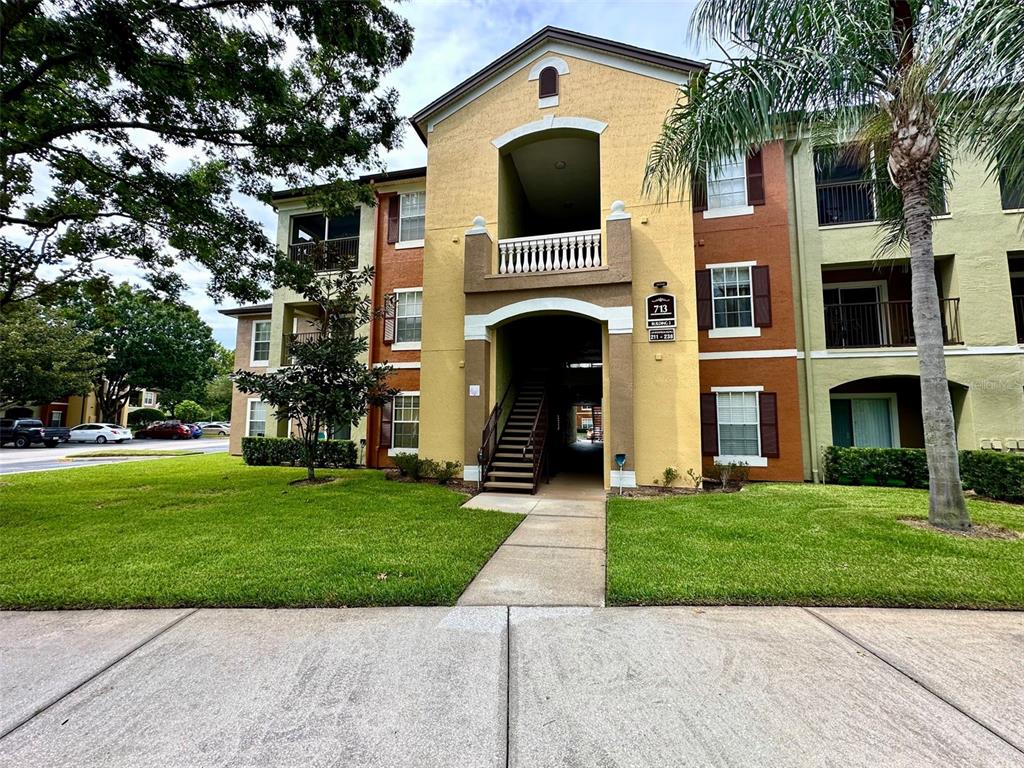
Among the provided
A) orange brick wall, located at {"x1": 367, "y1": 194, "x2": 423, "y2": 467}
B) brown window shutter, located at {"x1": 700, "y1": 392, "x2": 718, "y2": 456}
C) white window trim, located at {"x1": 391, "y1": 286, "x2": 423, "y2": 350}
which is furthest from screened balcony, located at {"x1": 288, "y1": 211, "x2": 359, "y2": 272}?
brown window shutter, located at {"x1": 700, "y1": 392, "x2": 718, "y2": 456}

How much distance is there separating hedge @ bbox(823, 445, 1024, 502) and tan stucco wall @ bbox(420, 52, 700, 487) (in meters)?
4.27

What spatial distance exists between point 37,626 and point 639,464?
9139mm

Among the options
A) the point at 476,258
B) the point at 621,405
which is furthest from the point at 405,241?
the point at 621,405

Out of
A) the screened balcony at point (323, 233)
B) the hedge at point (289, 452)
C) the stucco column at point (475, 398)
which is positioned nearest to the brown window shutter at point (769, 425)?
the stucco column at point (475, 398)

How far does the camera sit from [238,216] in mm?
10648

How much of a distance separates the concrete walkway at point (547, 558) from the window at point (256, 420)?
11.7m

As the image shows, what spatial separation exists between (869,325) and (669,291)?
268 inches

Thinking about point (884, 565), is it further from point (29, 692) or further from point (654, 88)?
point (654, 88)

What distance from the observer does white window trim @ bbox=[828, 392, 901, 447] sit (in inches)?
480

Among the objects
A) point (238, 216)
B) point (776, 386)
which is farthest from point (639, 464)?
point (238, 216)

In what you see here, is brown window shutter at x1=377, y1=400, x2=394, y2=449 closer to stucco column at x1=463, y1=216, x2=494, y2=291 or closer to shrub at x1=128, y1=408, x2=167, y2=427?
stucco column at x1=463, y1=216, x2=494, y2=291

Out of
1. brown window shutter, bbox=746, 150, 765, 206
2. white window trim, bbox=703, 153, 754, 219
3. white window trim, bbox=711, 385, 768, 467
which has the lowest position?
white window trim, bbox=711, 385, 768, 467

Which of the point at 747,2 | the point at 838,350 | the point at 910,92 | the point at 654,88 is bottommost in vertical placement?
the point at 838,350

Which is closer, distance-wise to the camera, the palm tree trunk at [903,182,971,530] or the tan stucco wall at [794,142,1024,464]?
the palm tree trunk at [903,182,971,530]
